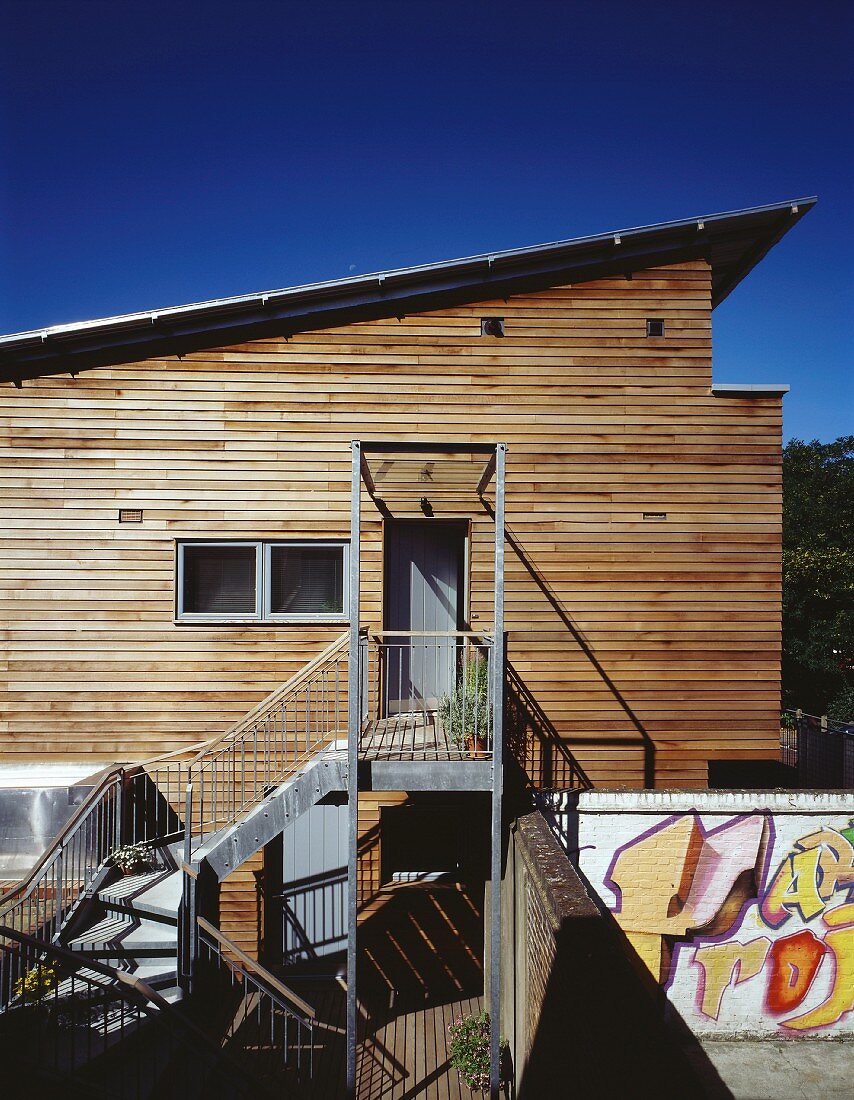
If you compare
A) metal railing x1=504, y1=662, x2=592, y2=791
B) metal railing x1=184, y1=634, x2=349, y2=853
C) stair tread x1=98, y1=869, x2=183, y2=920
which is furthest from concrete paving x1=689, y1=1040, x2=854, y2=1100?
stair tread x1=98, y1=869, x2=183, y2=920

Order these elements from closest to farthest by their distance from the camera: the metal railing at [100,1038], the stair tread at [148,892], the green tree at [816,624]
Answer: the metal railing at [100,1038]
the stair tread at [148,892]
the green tree at [816,624]

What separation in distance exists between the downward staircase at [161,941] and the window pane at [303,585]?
76cm

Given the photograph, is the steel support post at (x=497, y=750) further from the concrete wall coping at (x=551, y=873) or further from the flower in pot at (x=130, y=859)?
the flower in pot at (x=130, y=859)

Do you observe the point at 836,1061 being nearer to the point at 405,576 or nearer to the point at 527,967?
the point at 527,967

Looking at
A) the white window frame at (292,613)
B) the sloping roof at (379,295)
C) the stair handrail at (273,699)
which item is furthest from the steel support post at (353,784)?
the sloping roof at (379,295)

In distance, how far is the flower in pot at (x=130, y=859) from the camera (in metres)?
6.99

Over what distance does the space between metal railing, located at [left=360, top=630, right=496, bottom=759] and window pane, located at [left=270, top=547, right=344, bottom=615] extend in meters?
0.74

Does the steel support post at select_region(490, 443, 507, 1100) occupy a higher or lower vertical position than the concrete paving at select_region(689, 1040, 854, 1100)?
higher

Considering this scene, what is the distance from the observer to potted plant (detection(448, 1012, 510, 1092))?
628 cm

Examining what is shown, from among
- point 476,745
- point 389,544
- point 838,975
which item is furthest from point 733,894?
point 389,544

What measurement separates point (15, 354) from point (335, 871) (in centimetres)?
774

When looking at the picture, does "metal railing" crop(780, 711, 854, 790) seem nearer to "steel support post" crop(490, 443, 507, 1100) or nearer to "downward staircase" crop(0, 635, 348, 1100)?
"steel support post" crop(490, 443, 507, 1100)

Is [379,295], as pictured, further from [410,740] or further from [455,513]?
[410,740]

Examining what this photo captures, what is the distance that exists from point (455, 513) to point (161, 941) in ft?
18.3
